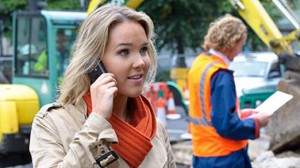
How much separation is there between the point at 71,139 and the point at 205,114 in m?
2.31

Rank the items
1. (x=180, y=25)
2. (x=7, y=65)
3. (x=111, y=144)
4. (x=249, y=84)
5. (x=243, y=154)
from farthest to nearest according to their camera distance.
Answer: (x=180, y=25), (x=249, y=84), (x=7, y=65), (x=243, y=154), (x=111, y=144)

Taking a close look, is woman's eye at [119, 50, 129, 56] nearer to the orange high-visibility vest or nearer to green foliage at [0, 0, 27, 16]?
the orange high-visibility vest

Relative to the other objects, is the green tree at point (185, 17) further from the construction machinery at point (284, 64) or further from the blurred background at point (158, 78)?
the construction machinery at point (284, 64)

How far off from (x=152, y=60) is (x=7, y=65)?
37.0 ft

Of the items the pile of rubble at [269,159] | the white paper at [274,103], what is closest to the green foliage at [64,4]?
the pile of rubble at [269,159]

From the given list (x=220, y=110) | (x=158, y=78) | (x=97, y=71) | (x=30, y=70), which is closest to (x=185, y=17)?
(x=30, y=70)

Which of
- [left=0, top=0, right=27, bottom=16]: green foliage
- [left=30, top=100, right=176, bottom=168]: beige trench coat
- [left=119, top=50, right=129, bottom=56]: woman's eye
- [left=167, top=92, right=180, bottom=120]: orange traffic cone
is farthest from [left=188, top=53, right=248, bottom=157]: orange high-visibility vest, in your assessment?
[left=0, top=0, right=27, bottom=16]: green foliage

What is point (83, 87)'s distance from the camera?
214 centimetres

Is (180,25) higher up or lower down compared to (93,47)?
lower down

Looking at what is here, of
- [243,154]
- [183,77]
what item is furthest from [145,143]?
[183,77]

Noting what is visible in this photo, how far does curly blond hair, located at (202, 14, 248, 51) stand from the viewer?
14.1ft

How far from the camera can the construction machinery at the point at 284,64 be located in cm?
681

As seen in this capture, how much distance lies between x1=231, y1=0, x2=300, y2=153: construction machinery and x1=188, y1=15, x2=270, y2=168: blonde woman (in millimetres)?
2424

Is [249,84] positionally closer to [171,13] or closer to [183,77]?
[183,77]
